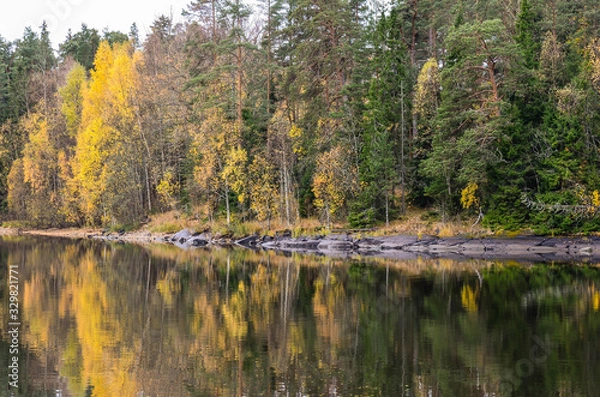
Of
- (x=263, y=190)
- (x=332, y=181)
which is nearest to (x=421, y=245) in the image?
(x=332, y=181)

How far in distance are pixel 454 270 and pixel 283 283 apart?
858cm

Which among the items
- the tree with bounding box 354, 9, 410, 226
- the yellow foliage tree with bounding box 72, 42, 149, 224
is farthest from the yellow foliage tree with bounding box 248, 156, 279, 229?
the yellow foliage tree with bounding box 72, 42, 149, 224

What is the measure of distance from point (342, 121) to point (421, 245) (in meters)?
11.6

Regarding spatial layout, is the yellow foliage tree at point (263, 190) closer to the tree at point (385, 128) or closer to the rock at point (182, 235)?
the rock at point (182, 235)

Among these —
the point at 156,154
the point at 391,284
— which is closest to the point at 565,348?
the point at 391,284

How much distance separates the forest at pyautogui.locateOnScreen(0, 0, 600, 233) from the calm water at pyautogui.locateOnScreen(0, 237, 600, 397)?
453 inches

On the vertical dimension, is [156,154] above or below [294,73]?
below

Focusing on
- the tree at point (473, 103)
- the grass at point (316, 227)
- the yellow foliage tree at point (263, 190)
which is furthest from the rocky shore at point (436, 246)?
the tree at point (473, 103)

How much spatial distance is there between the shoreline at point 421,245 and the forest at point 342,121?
1.19 meters

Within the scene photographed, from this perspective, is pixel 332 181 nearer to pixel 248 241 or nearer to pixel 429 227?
pixel 429 227

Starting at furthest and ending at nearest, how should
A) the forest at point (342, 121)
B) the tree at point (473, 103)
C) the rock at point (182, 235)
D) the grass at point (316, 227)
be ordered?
1. the rock at point (182, 235)
2. the grass at point (316, 227)
3. the forest at point (342, 121)
4. the tree at point (473, 103)

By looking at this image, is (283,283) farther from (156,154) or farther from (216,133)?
(156,154)

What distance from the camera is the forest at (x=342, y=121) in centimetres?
3922

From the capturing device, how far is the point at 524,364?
43.5 feet
